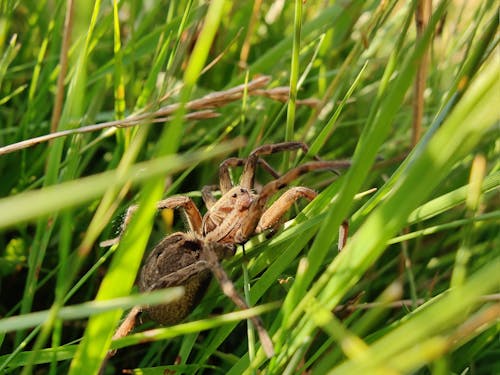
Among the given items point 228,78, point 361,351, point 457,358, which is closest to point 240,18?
point 228,78

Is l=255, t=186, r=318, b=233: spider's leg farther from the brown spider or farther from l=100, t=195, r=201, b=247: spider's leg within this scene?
l=100, t=195, r=201, b=247: spider's leg

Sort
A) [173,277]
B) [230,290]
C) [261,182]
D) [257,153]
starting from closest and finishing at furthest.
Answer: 1. [230,290]
2. [173,277]
3. [257,153]
4. [261,182]

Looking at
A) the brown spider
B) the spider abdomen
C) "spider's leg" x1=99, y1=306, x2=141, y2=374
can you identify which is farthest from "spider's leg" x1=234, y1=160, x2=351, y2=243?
"spider's leg" x1=99, y1=306, x2=141, y2=374

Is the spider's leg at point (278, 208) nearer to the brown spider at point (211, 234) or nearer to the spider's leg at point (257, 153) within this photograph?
the brown spider at point (211, 234)

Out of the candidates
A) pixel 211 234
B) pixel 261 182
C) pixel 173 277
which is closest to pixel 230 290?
pixel 173 277

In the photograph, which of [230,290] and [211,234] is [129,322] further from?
[211,234]

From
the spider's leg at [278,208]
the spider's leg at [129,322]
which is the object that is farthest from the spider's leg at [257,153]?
the spider's leg at [129,322]

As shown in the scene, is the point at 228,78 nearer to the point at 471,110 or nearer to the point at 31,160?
the point at 31,160
